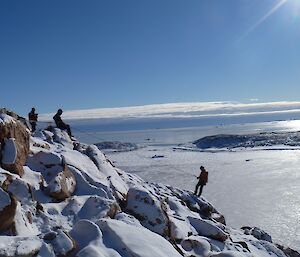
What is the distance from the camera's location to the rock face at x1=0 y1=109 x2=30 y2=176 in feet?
34.3

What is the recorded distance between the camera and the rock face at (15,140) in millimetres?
10445

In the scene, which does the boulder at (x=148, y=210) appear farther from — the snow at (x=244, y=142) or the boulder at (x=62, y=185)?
the snow at (x=244, y=142)

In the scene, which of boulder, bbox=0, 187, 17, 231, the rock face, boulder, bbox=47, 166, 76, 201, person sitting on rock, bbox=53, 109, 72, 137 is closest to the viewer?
boulder, bbox=0, 187, 17, 231

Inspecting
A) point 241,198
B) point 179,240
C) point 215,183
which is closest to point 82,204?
point 179,240

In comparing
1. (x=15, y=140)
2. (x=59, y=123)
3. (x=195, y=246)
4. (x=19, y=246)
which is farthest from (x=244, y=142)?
(x=19, y=246)

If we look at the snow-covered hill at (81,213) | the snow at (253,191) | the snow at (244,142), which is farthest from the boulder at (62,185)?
the snow at (244,142)

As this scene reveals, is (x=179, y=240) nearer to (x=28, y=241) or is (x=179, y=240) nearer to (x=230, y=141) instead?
(x=28, y=241)

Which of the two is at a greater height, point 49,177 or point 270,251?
point 49,177

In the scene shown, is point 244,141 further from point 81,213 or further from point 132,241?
point 132,241

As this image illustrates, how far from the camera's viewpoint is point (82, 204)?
1053cm

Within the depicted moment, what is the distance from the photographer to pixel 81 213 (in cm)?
1014

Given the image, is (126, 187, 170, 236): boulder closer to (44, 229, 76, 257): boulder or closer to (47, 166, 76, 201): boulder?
(47, 166, 76, 201): boulder

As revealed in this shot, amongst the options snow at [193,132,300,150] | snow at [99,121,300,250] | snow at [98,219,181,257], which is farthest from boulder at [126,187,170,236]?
snow at [193,132,300,150]

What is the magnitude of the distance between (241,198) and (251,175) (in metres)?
11.3
